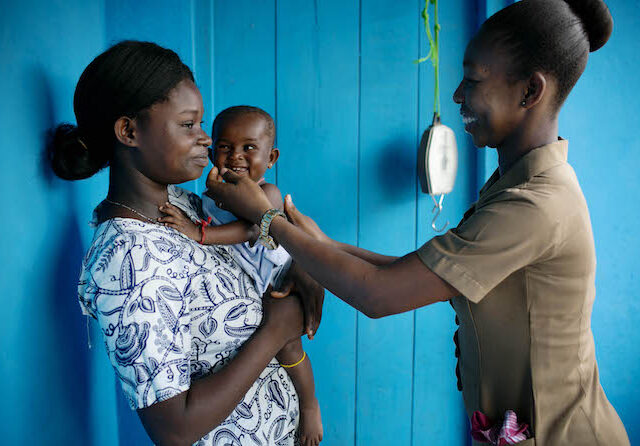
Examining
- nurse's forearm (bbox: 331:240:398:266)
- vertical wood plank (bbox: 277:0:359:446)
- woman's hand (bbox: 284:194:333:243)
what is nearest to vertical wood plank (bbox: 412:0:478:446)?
vertical wood plank (bbox: 277:0:359:446)

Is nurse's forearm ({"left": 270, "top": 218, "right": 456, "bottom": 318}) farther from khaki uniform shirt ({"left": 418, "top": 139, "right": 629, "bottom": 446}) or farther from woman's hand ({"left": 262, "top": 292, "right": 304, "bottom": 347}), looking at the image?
woman's hand ({"left": 262, "top": 292, "right": 304, "bottom": 347})

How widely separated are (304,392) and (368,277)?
1.70 feet

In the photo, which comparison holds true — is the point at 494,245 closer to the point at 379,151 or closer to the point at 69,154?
the point at 69,154

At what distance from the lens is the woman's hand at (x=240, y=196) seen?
1182mm

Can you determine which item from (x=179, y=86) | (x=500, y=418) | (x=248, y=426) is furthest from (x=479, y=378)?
(x=179, y=86)

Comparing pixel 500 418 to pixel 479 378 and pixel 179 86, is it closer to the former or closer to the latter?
pixel 479 378

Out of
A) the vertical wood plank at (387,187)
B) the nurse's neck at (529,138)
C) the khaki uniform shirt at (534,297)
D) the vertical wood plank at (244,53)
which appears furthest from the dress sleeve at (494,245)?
the vertical wood plank at (244,53)

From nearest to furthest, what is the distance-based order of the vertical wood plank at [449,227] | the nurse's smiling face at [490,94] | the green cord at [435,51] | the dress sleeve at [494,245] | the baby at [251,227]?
the dress sleeve at [494,245]
the nurse's smiling face at [490,94]
the baby at [251,227]
the green cord at [435,51]
the vertical wood plank at [449,227]

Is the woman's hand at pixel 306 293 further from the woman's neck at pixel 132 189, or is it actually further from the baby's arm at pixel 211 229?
the woman's neck at pixel 132 189

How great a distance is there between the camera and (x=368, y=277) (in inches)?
38.4

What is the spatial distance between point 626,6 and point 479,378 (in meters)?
1.83

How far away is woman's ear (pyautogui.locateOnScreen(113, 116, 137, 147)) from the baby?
175 millimetres

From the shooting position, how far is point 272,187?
1515mm

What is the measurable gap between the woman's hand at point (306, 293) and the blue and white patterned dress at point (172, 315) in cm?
11
